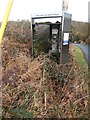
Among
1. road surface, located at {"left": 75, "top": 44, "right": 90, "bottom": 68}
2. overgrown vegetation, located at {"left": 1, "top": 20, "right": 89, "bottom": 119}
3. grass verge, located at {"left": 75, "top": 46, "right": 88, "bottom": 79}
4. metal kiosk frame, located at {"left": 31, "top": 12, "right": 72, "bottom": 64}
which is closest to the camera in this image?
overgrown vegetation, located at {"left": 1, "top": 20, "right": 89, "bottom": 119}

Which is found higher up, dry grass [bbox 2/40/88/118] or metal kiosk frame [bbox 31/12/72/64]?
metal kiosk frame [bbox 31/12/72/64]

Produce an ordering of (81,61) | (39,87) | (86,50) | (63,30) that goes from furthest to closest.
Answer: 1. (86,50)
2. (81,61)
3. (63,30)
4. (39,87)

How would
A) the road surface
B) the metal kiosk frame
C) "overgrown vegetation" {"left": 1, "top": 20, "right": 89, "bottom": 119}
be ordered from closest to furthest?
"overgrown vegetation" {"left": 1, "top": 20, "right": 89, "bottom": 119}, the metal kiosk frame, the road surface

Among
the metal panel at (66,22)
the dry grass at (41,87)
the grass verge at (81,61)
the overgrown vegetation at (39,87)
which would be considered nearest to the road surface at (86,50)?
the grass verge at (81,61)

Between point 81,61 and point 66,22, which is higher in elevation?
point 66,22

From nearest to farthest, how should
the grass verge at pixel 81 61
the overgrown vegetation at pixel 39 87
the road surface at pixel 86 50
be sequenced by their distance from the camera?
the overgrown vegetation at pixel 39 87
the grass verge at pixel 81 61
the road surface at pixel 86 50

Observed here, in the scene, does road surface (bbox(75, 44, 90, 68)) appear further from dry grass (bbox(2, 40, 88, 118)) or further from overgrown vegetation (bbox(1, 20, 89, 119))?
dry grass (bbox(2, 40, 88, 118))

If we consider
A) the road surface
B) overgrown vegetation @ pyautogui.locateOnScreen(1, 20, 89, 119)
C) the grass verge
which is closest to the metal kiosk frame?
overgrown vegetation @ pyautogui.locateOnScreen(1, 20, 89, 119)

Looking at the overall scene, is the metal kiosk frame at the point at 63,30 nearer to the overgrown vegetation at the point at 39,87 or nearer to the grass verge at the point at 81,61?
the overgrown vegetation at the point at 39,87

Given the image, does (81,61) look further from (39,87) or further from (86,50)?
(39,87)

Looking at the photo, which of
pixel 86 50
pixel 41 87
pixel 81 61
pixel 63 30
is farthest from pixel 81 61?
pixel 41 87

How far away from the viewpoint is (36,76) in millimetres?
6688

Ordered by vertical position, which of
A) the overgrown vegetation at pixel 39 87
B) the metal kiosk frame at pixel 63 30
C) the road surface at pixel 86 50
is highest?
the metal kiosk frame at pixel 63 30

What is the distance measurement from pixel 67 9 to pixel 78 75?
1817mm
